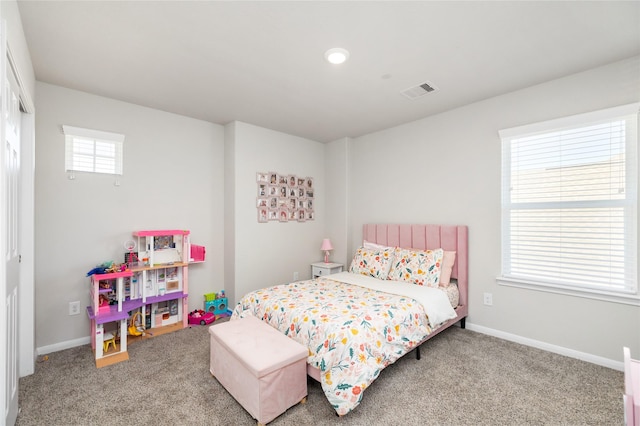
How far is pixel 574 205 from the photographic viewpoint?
263 centimetres

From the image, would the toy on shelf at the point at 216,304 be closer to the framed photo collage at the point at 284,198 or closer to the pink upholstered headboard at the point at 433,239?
the framed photo collage at the point at 284,198

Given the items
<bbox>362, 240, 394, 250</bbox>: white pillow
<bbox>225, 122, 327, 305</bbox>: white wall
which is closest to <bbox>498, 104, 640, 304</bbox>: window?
<bbox>362, 240, 394, 250</bbox>: white pillow

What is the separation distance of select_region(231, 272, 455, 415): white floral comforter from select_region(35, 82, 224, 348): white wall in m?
1.55

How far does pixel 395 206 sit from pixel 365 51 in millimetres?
2251

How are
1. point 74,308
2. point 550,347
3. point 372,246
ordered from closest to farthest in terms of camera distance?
point 550,347 < point 74,308 < point 372,246

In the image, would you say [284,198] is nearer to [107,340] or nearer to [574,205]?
[107,340]

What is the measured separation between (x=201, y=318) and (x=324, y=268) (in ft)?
5.91

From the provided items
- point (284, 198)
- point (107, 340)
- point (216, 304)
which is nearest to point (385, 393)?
point (216, 304)

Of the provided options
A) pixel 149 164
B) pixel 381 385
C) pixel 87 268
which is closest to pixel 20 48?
pixel 149 164

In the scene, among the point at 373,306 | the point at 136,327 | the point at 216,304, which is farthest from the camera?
the point at 216,304

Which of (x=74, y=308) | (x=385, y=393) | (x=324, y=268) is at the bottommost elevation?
(x=385, y=393)

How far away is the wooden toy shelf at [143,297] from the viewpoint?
2688 mm

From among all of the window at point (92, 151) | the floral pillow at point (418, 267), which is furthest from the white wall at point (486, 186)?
the window at point (92, 151)

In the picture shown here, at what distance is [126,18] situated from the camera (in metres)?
1.89
